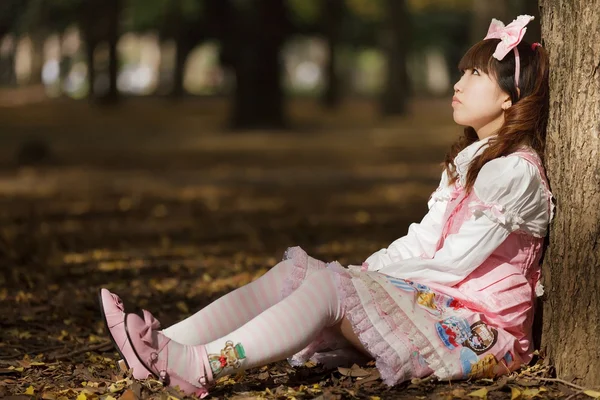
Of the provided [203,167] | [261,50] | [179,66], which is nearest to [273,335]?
[203,167]

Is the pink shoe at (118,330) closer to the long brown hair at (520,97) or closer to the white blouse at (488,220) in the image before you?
the white blouse at (488,220)

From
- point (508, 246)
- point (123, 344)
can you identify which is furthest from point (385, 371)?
point (123, 344)

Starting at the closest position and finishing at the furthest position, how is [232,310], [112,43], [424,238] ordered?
1. [232,310]
2. [424,238]
3. [112,43]

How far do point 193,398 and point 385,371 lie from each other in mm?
666

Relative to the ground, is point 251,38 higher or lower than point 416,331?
higher

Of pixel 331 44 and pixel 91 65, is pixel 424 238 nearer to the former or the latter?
pixel 91 65

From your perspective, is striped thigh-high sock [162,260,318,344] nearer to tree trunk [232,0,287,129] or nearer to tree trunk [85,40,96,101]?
tree trunk [232,0,287,129]

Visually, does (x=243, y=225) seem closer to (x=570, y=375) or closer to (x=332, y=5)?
(x=570, y=375)


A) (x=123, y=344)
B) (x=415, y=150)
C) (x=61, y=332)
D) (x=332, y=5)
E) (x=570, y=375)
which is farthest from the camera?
(x=332, y=5)

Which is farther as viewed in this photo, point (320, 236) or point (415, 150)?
point (415, 150)

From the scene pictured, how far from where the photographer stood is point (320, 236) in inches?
326

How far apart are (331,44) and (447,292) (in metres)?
31.6

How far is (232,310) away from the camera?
3.77 metres

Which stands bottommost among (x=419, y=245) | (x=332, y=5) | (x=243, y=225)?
(x=243, y=225)
